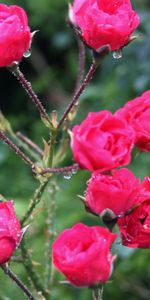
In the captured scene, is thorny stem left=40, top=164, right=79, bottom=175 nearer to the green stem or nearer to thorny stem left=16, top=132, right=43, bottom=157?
the green stem

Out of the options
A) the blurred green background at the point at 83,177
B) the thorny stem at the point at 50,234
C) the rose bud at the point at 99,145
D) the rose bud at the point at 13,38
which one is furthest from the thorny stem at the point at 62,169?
the blurred green background at the point at 83,177

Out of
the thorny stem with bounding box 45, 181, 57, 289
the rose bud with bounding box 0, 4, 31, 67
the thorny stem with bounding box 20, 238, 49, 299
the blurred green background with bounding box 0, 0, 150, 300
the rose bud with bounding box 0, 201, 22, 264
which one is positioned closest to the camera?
the rose bud with bounding box 0, 201, 22, 264

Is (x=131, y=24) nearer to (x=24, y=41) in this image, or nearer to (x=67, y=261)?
(x=24, y=41)

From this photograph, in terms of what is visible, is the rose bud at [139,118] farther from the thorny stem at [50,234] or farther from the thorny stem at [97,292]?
the thorny stem at [50,234]

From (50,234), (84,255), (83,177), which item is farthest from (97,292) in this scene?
(83,177)

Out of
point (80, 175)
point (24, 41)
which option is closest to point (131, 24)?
point (24, 41)

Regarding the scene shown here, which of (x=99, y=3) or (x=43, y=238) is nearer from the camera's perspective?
(x=99, y=3)

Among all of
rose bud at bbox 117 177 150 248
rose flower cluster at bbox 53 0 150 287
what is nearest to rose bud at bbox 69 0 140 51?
rose flower cluster at bbox 53 0 150 287
